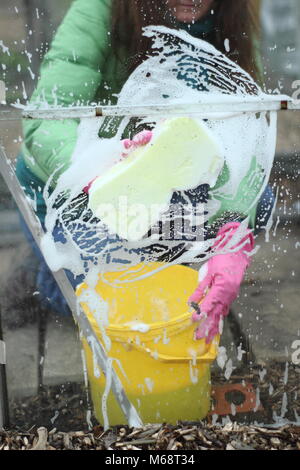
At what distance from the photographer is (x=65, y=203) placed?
170 cm

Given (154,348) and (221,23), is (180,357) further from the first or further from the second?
(221,23)

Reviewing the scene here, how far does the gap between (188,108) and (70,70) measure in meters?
0.34

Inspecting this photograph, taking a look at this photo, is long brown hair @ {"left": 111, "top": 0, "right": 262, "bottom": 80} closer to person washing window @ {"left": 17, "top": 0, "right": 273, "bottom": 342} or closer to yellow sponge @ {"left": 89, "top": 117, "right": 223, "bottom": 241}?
person washing window @ {"left": 17, "top": 0, "right": 273, "bottom": 342}

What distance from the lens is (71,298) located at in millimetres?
1737

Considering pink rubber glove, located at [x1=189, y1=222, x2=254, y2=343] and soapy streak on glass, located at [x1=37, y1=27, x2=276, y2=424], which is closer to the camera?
soapy streak on glass, located at [x1=37, y1=27, x2=276, y2=424]

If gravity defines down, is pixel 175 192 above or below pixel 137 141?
below

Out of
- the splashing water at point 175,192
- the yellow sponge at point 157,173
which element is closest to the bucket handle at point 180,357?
the splashing water at point 175,192

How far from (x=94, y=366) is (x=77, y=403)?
0.15 meters

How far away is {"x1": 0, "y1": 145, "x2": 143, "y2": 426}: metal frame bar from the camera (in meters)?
1.67

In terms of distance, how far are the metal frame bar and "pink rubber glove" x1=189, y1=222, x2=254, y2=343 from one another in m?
0.29

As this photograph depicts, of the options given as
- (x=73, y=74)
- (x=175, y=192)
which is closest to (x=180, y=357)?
(x=175, y=192)

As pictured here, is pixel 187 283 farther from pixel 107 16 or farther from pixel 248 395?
pixel 107 16

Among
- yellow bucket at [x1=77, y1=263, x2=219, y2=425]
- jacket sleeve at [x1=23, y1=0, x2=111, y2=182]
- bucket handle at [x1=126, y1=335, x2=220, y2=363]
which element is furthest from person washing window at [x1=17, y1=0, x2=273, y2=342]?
bucket handle at [x1=126, y1=335, x2=220, y2=363]
